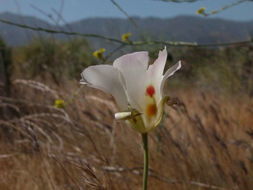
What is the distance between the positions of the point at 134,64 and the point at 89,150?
127 centimetres

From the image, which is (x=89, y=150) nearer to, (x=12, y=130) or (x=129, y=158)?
(x=129, y=158)

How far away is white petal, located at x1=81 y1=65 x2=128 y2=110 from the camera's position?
0.45m

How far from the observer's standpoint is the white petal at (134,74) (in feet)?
1.53

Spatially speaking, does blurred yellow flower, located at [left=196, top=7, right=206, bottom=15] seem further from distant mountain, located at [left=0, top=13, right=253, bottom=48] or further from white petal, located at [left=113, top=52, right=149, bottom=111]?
white petal, located at [left=113, top=52, right=149, bottom=111]

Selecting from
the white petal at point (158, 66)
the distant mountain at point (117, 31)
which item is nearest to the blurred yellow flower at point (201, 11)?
the distant mountain at point (117, 31)

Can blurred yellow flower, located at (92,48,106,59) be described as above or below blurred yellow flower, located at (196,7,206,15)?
below

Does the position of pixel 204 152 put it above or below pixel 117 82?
below

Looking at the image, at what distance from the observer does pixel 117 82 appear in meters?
0.47

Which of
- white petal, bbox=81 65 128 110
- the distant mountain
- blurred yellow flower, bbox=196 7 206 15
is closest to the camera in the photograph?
white petal, bbox=81 65 128 110

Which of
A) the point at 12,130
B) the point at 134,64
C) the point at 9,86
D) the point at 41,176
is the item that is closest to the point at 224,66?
the point at 9,86

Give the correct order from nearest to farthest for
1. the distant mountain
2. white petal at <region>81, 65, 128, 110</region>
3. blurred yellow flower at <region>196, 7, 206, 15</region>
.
Result: white petal at <region>81, 65, 128, 110</region>, blurred yellow flower at <region>196, 7, 206, 15</region>, the distant mountain

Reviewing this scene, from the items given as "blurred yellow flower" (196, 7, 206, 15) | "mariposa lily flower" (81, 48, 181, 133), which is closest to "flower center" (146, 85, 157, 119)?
"mariposa lily flower" (81, 48, 181, 133)

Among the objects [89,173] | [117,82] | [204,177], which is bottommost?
[204,177]

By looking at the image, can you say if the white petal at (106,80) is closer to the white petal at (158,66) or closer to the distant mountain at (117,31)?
the white petal at (158,66)
